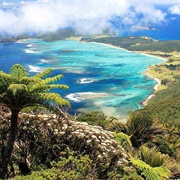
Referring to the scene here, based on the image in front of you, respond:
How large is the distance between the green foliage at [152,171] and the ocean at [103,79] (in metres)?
51.6

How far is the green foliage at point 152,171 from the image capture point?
10025mm

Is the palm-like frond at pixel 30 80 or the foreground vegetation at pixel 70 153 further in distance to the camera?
the palm-like frond at pixel 30 80

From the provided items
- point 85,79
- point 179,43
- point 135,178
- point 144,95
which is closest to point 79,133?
point 135,178

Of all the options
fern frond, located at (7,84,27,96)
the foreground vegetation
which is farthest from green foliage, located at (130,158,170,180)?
fern frond, located at (7,84,27,96)

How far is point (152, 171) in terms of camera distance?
33.2 feet

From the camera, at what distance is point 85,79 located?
330 ft

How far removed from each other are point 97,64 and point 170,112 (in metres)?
83.7

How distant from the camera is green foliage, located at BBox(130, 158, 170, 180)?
1002 cm

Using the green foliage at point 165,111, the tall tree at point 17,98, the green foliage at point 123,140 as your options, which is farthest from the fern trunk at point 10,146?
the green foliage at point 165,111

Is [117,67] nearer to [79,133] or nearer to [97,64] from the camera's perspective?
[97,64]

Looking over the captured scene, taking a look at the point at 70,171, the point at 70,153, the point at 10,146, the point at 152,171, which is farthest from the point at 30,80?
the point at 152,171

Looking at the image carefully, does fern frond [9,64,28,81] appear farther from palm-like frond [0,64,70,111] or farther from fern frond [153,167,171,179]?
fern frond [153,167,171,179]

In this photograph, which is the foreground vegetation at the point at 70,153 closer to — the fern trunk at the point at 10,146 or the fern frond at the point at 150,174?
the fern frond at the point at 150,174

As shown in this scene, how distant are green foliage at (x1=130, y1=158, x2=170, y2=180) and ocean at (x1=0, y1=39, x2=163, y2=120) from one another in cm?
5161
